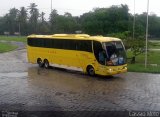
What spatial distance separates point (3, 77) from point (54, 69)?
5.58 m

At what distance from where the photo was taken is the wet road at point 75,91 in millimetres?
13558

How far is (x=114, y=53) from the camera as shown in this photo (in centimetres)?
2172

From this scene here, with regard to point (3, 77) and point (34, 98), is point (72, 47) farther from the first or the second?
point (34, 98)

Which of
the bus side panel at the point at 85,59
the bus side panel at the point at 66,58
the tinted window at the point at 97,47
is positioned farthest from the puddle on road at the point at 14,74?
the tinted window at the point at 97,47

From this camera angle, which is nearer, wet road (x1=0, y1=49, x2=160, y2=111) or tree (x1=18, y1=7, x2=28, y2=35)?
wet road (x1=0, y1=49, x2=160, y2=111)

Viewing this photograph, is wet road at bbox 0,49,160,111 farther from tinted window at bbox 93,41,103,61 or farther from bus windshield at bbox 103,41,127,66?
tinted window at bbox 93,41,103,61

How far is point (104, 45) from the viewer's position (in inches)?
849

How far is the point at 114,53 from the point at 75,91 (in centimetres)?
573

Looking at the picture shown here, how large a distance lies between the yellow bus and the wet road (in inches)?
27.8

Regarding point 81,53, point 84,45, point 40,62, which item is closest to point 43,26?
point 40,62

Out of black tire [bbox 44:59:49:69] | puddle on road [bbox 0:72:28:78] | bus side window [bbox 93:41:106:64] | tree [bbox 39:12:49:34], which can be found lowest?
puddle on road [bbox 0:72:28:78]

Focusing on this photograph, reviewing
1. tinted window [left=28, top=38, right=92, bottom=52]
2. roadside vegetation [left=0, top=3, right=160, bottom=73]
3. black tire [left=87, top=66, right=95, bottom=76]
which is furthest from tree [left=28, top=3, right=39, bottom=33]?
black tire [left=87, top=66, right=95, bottom=76]

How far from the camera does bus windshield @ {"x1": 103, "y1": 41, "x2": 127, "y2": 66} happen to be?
21.4 metres

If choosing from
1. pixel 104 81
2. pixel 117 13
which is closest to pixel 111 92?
pixel 104 81
